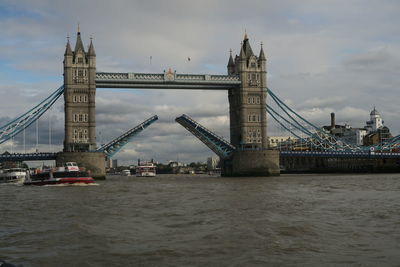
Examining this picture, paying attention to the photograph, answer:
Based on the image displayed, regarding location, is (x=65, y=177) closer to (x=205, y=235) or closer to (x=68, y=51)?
(x=68, y=51)

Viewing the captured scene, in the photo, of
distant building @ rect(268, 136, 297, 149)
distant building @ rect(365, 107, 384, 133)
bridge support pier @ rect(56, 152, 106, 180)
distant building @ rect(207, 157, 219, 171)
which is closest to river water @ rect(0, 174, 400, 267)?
bridge support pier @ rect(56, 152, 106, 180)

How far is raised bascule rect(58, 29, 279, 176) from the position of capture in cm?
6431

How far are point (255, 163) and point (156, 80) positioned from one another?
51.6 ft

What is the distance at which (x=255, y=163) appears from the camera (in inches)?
2621

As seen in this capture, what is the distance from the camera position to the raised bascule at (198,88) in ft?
211

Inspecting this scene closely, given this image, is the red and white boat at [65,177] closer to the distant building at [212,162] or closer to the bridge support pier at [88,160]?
the bridge support pier at [88,160]

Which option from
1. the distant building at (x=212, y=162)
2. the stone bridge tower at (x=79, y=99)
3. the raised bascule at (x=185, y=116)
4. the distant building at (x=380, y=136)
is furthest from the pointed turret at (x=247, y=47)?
the distant building at (x=212, y=162)

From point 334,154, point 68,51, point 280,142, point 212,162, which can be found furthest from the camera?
point 212,162

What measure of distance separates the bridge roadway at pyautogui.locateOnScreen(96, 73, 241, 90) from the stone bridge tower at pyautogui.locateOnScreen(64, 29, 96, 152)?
5.04 feet

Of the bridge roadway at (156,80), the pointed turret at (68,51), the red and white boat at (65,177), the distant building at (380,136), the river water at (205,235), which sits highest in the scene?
the pointed turret at (68,51)

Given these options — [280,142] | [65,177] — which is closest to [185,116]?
[65,177]

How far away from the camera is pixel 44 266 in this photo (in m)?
11.7

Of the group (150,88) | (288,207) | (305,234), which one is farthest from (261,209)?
(150,88)

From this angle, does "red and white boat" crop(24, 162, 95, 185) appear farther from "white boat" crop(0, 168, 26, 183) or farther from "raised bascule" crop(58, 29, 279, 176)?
"white boat" crop(0, 168, 26, 183)
